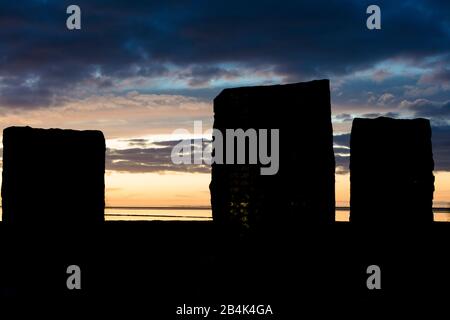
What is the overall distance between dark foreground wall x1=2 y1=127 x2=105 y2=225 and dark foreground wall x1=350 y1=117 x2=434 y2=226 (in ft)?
12.2

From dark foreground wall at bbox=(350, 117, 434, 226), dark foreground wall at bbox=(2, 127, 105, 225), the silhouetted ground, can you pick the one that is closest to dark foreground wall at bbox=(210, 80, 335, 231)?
the silhouetted ground

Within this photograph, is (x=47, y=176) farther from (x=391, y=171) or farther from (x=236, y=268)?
(x=391, y=171)

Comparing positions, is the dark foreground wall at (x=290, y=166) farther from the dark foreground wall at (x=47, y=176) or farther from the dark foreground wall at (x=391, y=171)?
the dark foreground wall at (x=47, y=176)

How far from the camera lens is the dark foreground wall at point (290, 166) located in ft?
31.8

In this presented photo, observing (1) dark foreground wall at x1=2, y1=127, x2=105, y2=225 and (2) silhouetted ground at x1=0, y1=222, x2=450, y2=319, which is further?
(1) dark foreground wall at x1=2, y1=127, x2=105, y2=225

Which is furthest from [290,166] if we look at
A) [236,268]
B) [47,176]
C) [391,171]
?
[47,176]

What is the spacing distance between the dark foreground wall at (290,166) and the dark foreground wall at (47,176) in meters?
2.21

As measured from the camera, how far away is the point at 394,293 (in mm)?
9406

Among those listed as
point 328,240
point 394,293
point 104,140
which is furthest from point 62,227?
point 394,293

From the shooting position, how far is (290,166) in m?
9.69

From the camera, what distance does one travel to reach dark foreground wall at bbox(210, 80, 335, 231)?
968 centimetres

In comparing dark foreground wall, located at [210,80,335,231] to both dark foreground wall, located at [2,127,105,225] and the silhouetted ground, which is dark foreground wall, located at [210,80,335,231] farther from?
dark foreground wall, located at [2,127,105,225]
